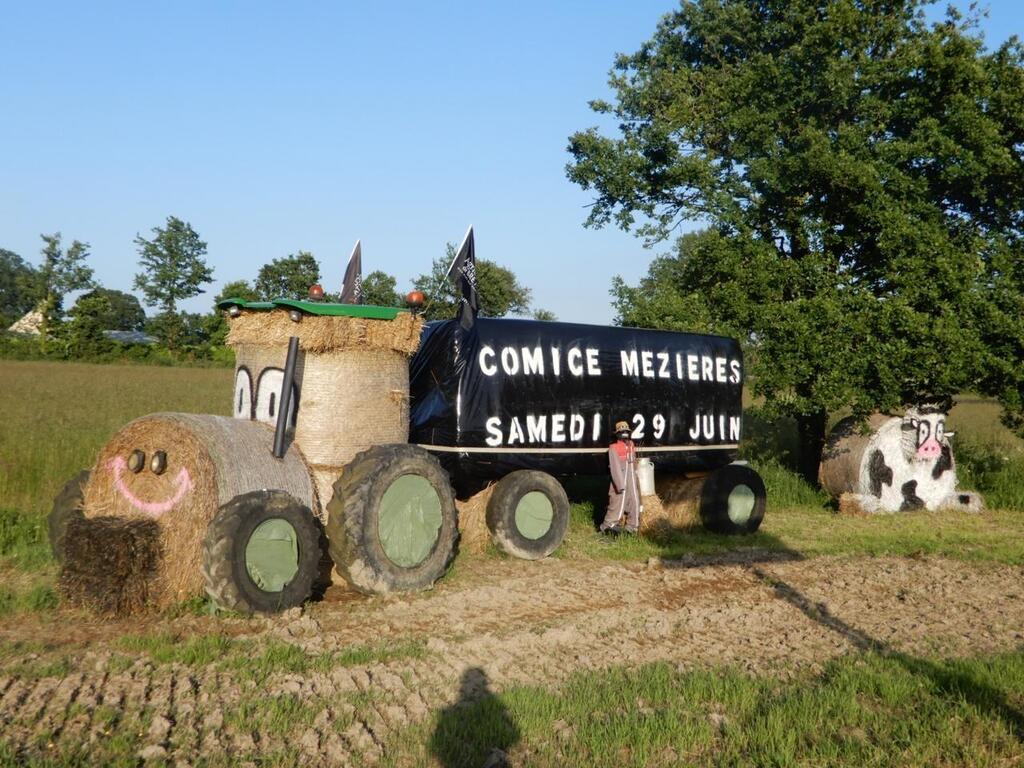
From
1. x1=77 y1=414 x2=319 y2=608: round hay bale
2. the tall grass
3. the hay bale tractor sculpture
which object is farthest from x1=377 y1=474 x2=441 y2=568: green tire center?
the tall grass

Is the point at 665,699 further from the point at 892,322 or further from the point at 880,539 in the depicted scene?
the point at 892,322

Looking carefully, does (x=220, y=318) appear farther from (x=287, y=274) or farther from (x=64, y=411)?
(x=64, y=411)

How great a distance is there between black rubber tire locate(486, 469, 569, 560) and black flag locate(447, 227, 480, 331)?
181 cm

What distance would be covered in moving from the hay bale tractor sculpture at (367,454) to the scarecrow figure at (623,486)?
16 centimetres

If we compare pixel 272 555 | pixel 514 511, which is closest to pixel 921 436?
pixel 514 511

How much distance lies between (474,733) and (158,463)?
3746 millimetres

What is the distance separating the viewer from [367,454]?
333 inches

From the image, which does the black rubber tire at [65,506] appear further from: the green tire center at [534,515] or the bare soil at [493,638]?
the green tire center at [534,515]

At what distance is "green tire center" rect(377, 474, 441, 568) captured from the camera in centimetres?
834

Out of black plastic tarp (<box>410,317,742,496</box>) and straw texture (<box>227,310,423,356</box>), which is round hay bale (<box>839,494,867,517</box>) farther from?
straw texture (<box>227,310,423,356</box>)

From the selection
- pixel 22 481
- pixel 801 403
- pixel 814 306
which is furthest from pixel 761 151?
pixel 22 481

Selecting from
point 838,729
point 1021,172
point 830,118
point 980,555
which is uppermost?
point 830,118

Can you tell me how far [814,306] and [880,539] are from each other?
4062 millimetres

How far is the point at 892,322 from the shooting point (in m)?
14.5
